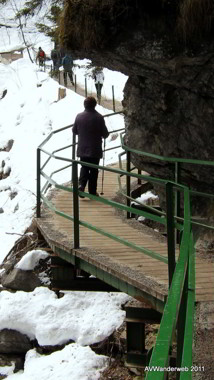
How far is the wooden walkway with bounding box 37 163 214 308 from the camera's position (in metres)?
5.68

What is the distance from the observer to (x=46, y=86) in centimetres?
2517

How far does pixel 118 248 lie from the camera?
7188mm

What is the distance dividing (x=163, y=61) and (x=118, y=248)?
2273mm

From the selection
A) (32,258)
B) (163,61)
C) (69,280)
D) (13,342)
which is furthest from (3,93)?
(69,280)

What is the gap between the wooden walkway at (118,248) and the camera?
5.68 meters

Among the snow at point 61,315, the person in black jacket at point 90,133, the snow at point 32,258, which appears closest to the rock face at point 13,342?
the snow at point 61,315

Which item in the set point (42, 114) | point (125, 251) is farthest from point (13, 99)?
point (125, 251)

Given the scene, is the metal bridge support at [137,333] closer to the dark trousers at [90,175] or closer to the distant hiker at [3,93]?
the dark trousers at [90,175]

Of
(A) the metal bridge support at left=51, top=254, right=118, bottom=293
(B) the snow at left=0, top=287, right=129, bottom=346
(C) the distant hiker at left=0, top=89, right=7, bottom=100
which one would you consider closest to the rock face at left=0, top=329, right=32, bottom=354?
(B) the snow at left=0, top=287, right=129, bottom=346

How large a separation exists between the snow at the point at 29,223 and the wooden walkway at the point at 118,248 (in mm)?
1330

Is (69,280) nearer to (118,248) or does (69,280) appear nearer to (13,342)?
(118,248)

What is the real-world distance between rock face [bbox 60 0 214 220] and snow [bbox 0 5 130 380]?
2297mm

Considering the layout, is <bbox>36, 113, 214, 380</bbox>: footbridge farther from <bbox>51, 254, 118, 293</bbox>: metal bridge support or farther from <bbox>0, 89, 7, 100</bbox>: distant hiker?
<bbox>0, 89, 7, 100</bbox>: distant hiker

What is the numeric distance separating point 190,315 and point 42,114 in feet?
65.5
